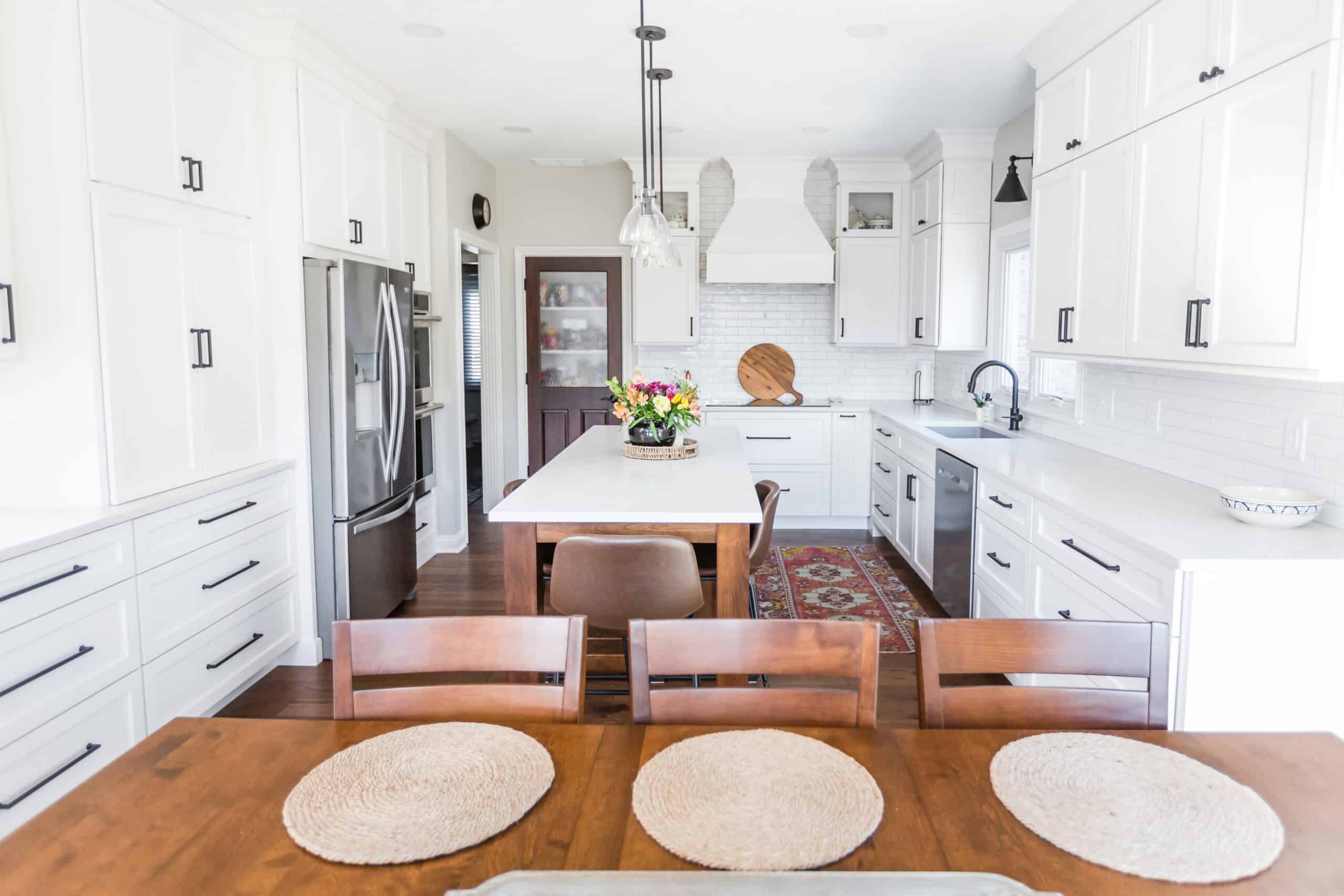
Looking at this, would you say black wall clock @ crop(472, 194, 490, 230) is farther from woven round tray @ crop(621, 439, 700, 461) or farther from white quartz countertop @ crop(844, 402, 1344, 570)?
white quartz countertop @ crop(844, 402, 1344, 570)

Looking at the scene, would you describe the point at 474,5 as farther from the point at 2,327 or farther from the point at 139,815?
the point at 139,815

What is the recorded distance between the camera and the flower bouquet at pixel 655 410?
147 inches

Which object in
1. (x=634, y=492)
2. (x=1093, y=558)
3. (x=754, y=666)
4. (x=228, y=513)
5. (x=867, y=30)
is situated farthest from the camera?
(x=867, y=30)

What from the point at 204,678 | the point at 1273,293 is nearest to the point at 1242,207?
the point at 1273,293

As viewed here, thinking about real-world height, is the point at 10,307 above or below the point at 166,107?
below

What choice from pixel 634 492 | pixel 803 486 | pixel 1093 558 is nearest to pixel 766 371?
pixel 803 486

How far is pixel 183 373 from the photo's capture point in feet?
9.93

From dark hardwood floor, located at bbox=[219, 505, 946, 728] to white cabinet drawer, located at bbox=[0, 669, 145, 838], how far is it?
0.57 meters

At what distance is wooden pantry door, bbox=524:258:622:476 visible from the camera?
22.2 feet

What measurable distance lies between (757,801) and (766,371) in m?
5.77

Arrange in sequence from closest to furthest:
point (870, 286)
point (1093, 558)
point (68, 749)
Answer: point (68, 749) → point (1093, 558) → point (870, 286)

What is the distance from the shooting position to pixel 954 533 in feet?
13.2

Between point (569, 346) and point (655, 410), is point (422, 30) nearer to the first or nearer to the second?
point (655, 410)

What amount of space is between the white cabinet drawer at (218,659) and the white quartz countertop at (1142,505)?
275 cm
